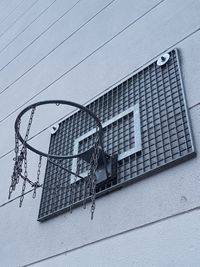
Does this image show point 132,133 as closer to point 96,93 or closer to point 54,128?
point 96,93

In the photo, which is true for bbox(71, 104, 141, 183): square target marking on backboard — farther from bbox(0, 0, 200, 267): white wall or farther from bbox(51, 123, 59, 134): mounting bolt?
bbox(51, 123, 59, 134): mounting bolt

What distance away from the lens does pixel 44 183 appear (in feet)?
9.20

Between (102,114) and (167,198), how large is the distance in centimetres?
108

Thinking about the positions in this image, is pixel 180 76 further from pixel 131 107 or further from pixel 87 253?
pixel 87 253

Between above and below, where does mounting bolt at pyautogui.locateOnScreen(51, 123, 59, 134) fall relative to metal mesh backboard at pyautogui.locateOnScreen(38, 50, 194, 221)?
above

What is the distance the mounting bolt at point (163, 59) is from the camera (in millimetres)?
2594

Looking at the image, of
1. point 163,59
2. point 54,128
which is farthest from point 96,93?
point 163,59

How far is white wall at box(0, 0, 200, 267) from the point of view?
1875mm

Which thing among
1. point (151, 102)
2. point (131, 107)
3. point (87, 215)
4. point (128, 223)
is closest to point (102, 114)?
point (131, 107)

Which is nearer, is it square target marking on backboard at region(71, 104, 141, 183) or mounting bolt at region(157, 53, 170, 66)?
square target marking on backboard at region(71, 104, 141, 183)

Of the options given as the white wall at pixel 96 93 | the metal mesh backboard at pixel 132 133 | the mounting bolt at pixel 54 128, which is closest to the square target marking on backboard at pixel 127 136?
the metal mesh backboard at pixel 132 133

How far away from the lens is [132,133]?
2.43m

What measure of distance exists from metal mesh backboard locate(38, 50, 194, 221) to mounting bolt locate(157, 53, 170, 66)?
3 cm

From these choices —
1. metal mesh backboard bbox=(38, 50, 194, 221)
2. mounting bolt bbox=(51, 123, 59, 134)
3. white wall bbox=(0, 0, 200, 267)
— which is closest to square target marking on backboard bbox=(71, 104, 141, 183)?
metal mesh backboard bbox=(38, 50, 194, 221)
